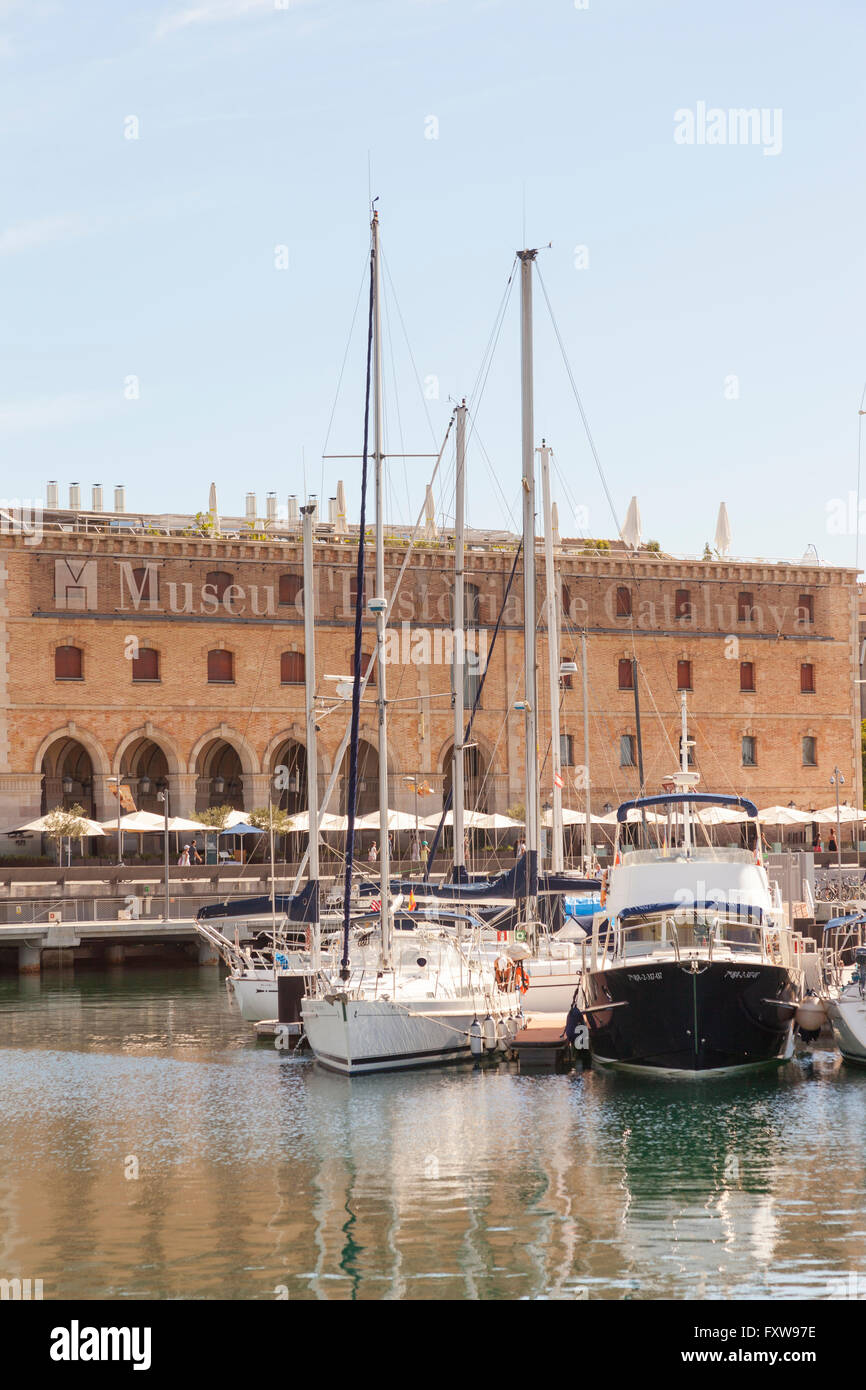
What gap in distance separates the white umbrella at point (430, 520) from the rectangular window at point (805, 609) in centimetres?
1596

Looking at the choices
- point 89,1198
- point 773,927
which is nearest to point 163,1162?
point 89,1198

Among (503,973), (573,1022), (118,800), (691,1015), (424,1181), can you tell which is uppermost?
(118,800)

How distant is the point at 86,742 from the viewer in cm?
5572

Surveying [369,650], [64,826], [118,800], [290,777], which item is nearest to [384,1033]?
[64,826]

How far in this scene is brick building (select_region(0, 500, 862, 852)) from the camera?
55.6 metres

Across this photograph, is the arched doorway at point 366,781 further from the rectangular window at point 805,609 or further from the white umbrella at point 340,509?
the rectangular window at point 805,609

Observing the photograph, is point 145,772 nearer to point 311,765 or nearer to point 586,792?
point 586,792

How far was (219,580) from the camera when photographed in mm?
57719

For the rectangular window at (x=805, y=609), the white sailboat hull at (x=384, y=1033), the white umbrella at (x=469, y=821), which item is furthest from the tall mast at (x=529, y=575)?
the rectangular window at (x=805, y=609)

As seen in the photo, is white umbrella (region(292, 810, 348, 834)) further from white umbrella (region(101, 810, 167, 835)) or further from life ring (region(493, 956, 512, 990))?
life ring (region(493, 956, 512, 990))

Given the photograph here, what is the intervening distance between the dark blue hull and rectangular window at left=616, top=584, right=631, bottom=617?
136 feet

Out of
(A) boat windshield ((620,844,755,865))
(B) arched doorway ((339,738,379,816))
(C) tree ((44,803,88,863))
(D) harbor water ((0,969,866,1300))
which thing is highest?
(B) arched doorway ((339,738,379,816))

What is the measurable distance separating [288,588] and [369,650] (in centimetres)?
378

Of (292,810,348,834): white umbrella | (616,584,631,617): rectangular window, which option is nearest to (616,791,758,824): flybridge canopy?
(292,810,348,834): white umbrella
